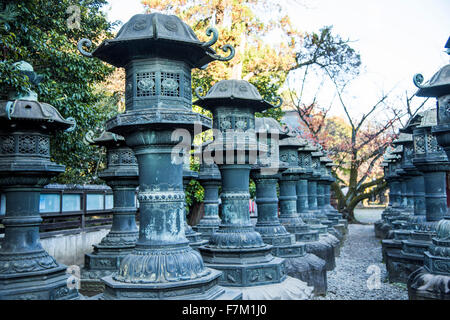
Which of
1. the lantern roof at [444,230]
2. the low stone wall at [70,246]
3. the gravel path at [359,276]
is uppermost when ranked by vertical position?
the lantern roof at [444,230]

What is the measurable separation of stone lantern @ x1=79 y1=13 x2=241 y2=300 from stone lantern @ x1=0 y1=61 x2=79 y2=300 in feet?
4.24

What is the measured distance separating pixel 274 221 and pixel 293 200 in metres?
2.17

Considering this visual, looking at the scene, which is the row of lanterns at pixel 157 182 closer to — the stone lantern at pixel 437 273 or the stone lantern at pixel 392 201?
the stone lantern at pixel 437 273

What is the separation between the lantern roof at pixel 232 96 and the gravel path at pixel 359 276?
4.43m

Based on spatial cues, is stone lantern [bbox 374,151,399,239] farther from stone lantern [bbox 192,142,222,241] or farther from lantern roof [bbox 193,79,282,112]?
lantern roof [bbox 193,79,282,112]

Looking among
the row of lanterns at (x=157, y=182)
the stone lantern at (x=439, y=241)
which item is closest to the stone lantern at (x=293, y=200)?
the row of lanterns at (x=157, y=182)

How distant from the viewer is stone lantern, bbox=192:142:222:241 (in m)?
9.89

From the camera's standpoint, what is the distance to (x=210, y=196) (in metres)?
10.4

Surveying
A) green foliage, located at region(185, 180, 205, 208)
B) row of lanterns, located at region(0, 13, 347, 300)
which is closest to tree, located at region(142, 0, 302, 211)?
green foliage, located at region(185, 180, 205, 208)

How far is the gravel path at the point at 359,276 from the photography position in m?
8.84

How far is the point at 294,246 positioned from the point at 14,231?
5.59 metres

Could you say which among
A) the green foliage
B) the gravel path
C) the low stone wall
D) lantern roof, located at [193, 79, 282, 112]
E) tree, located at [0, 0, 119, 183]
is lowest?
the gravel path

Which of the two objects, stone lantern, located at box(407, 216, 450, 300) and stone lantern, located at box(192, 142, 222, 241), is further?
stone lantern, located at box(192, 142, 222, 241)
